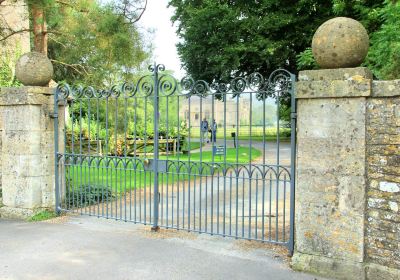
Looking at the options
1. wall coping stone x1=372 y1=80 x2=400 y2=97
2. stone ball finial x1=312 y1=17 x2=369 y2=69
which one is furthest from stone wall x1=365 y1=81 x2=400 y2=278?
stone ball finial x1=312 y1=17 x2=369 y2=69

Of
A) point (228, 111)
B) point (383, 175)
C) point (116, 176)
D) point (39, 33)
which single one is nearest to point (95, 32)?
point (39, 33)

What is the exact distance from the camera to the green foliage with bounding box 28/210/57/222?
674cm

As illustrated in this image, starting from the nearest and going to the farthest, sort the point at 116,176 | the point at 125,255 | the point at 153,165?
the point at 125,255 < the point at 153,165 < the point at 116,176

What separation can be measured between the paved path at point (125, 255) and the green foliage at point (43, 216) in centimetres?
33

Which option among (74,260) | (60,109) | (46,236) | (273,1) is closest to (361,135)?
(74,260)

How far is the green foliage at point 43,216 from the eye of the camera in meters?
6.74

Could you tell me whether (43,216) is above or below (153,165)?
below

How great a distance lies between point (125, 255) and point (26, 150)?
3014 millimetres

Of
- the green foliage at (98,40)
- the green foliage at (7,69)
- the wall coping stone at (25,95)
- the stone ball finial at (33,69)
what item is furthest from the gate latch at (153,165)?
the green foliage at (7,69)

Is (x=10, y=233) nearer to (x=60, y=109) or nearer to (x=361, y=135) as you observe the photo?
(x=60, y=109)

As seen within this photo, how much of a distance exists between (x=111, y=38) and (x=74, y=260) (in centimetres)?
521

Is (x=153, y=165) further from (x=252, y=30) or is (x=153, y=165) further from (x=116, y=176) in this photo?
(x=252, y=30)

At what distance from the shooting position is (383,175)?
407cm

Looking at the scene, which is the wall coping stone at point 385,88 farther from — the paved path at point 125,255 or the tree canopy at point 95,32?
the tree canopy at point 95,32
